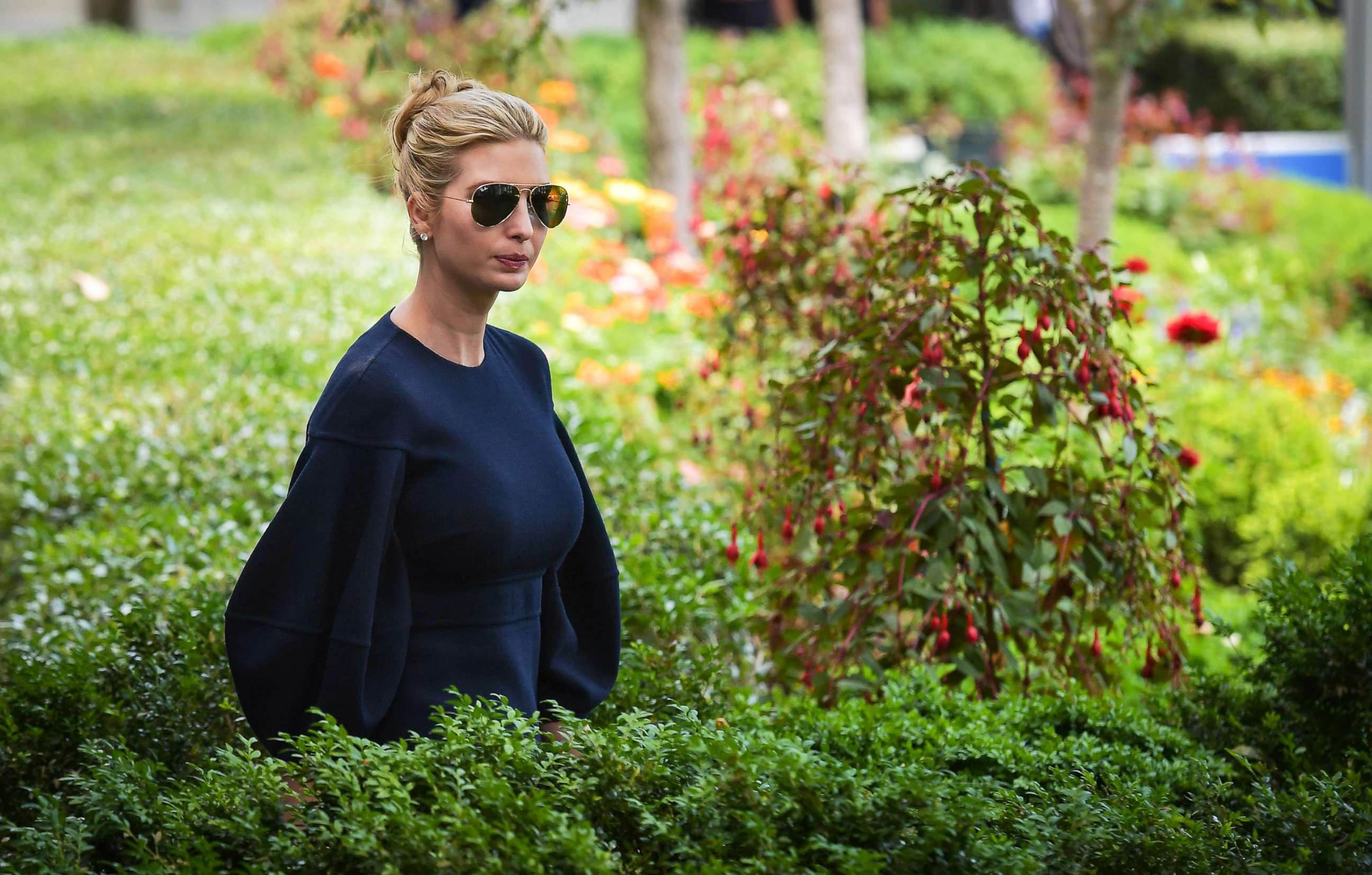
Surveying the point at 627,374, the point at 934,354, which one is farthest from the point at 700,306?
the point at 934,354

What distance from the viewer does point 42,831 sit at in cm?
209

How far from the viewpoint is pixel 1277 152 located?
18.9 metres

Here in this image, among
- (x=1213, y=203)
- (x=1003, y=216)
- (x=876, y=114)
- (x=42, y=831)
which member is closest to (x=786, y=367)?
(x=1003, y=216)

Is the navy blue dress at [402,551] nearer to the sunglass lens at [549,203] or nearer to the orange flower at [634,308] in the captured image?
the sunglass lens at [549,203]

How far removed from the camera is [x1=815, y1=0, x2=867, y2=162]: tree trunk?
10.9 meters

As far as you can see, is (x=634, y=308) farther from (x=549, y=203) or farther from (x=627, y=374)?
(x=549, y=203)

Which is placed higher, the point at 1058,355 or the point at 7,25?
the point at 7,25

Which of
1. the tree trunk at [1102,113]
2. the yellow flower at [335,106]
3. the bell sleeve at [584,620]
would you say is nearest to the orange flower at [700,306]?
the tree trunk at [1102,113]

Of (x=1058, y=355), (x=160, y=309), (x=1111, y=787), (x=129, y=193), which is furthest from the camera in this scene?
(x=129, y=193)

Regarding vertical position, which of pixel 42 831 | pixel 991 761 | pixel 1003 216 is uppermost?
pixel 1003 216

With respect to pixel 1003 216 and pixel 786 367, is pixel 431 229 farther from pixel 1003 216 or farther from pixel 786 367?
pixel 786 367

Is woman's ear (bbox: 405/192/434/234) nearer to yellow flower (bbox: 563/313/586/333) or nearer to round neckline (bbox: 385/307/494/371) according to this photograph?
round neckline (bbox: 385/307/494/371)

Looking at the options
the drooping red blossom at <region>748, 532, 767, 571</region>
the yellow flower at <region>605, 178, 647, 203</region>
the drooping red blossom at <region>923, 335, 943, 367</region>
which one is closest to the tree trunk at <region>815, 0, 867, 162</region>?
the yellow flower at <region>605, 178, 647, 203</region>

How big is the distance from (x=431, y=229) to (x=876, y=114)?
17.0m
